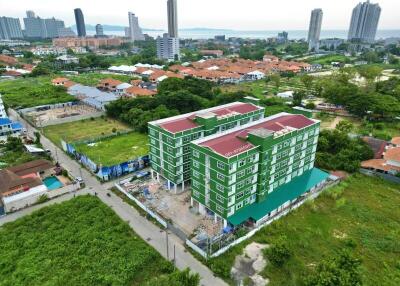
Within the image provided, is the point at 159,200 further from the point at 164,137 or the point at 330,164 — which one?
the point at 330,164

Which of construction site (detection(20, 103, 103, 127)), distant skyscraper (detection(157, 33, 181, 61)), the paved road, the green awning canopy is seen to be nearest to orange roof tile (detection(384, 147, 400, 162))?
the green awning canopy

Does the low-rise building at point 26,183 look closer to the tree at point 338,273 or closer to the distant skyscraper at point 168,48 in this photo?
the tree at point 338,273

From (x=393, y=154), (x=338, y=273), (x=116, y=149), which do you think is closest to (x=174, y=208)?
(x=338, y=273)

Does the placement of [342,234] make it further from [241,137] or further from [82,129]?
[82,129]

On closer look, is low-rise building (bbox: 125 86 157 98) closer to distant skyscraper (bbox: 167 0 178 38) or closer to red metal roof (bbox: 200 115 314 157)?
red metal roof (bbox: 200 115 314 157)

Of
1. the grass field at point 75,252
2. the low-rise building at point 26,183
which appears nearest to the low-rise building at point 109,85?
the low-rise building at point 26,183
